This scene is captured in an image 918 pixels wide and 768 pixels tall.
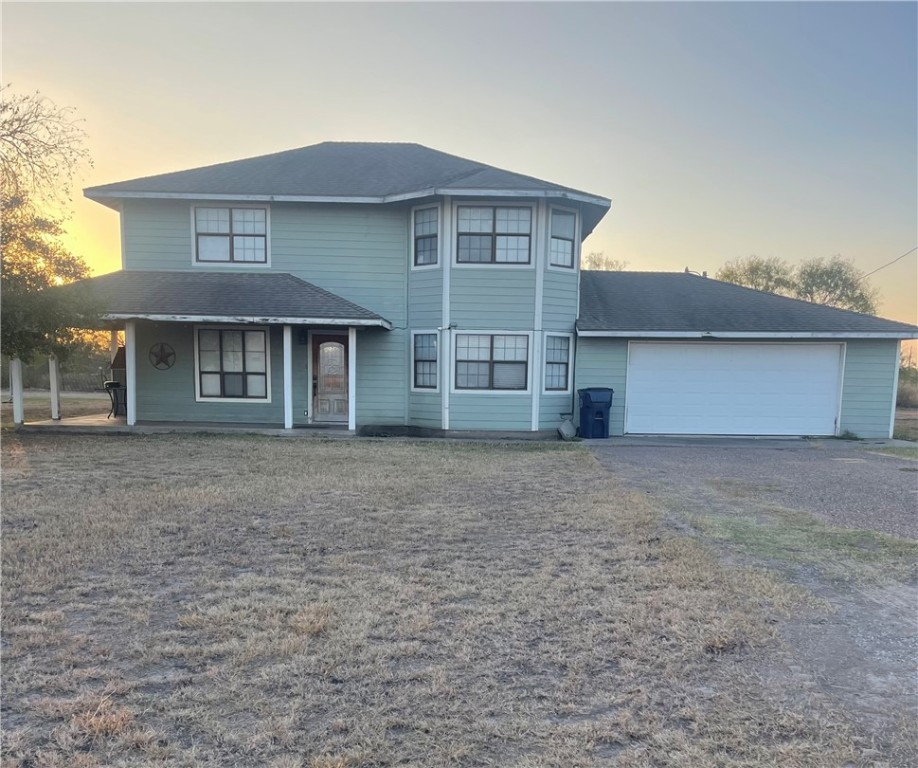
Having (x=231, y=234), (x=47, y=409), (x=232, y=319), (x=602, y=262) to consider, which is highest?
(x=602, y=262)

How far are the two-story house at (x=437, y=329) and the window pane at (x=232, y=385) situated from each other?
3 centimetres

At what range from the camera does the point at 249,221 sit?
42.2ft

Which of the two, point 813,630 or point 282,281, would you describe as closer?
point 813,630

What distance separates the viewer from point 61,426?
1186 centimetres

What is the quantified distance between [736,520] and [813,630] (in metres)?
2.55

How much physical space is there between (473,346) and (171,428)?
732 centimetres

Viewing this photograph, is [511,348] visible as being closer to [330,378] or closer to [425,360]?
[425,360]

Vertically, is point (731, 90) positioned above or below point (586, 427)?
above

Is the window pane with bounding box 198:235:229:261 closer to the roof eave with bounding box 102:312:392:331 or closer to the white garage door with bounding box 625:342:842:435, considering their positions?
the roof eave with bounding box 102:312:392:331

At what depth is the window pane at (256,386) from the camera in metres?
13.0

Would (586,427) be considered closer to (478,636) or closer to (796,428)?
(796,428)

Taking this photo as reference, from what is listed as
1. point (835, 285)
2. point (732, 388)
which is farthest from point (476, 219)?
point (835, 285)

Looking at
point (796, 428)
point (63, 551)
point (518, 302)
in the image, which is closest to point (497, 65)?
point (518, 302)

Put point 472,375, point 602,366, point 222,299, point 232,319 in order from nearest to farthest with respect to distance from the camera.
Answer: point 232,319, point 222,299, point 472,375, point 602,366
